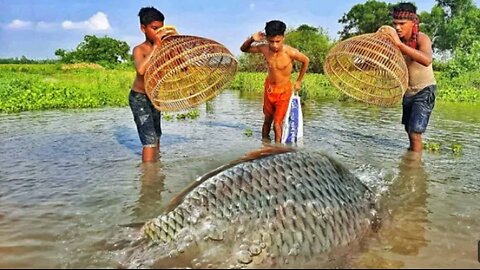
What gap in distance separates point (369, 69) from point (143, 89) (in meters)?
2.93

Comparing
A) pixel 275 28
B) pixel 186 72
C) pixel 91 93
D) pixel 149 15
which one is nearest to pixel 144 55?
pixel 149 15

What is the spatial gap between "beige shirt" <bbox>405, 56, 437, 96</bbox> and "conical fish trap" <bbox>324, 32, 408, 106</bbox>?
0.20 m

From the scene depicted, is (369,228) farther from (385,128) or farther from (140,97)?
(385,128)

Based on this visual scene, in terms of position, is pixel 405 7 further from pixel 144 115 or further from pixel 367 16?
pixel 367 16

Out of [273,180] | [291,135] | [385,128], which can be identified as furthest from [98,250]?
[385,128]

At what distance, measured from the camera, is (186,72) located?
5875 mm

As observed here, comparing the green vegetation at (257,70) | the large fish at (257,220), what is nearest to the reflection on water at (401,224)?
the large fish at (257,220)

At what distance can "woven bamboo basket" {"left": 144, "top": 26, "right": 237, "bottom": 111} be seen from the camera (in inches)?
191

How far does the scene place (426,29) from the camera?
4406 cm

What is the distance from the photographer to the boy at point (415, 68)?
544cm

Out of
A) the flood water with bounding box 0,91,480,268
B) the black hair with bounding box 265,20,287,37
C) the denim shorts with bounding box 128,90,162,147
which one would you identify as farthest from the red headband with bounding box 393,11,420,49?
the denim shorts with bounding box 128,90,162,147

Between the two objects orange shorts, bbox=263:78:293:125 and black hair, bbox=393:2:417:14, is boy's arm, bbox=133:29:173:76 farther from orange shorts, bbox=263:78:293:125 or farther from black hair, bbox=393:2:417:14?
black hair, bbox=393:2:417:14

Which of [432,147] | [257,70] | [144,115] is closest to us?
[144,115]

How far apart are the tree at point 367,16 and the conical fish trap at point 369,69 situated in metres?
40.8
